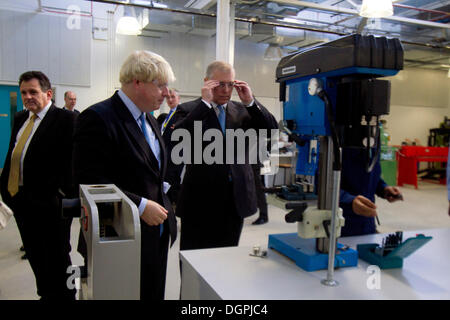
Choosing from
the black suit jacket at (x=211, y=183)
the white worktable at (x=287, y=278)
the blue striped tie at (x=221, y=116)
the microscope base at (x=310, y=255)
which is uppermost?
the blue striped tie at (x=221, y=116)

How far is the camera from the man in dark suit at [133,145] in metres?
1.33

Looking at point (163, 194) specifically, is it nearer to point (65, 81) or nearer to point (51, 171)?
point (51, 171)

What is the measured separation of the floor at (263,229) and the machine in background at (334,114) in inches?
5.9

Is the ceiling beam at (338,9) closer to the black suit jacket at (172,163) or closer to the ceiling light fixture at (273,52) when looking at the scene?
the ceiling light fixture at (273,52)

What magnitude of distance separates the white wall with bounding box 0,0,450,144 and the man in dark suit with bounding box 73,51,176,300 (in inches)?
211

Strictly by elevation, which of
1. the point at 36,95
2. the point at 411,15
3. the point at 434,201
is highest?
the point at 411,15

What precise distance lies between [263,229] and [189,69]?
455 centimetres

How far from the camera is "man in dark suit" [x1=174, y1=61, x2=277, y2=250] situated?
190 cm

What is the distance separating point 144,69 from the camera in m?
1.38

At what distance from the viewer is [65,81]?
273 inches

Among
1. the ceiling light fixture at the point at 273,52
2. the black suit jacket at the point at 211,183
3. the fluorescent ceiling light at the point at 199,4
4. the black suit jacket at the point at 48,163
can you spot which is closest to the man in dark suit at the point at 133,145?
the black suit jacket at the point at 211,183
